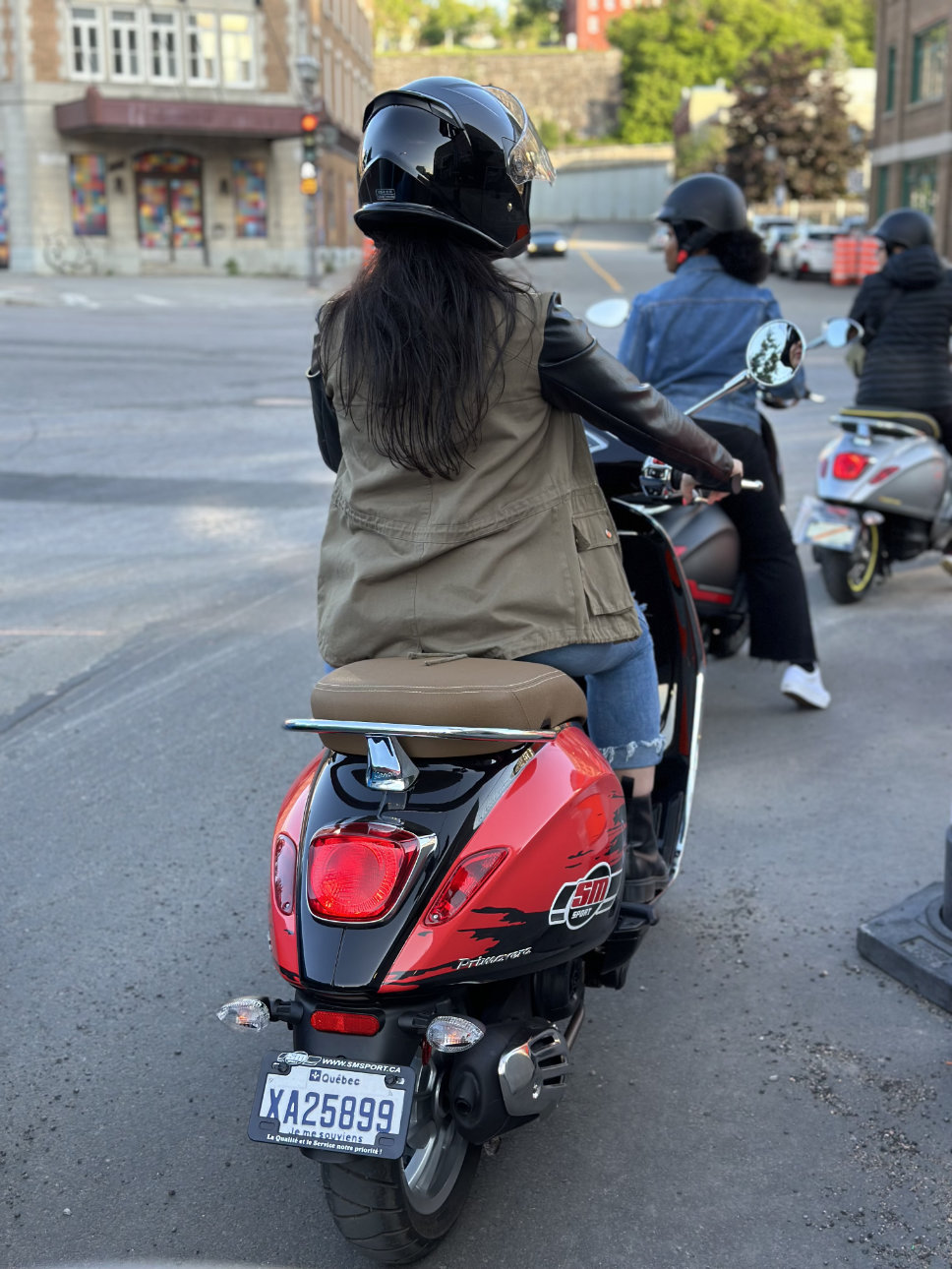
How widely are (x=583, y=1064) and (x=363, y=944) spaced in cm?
105

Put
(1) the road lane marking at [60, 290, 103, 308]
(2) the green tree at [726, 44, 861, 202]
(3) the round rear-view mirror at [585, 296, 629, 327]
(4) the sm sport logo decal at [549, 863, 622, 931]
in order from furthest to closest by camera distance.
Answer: (2) the green tree at [726, 44, 861, 202]
(1) the road lane marking at [60, 290, 103, 308]
(3) the round rear-view mirror at [585, 296, 629, 327]
(4) the sm sport logo decal at [549, 863, 622, 931]

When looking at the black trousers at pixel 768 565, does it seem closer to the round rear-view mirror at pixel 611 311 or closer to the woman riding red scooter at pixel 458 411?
the round rear-view mirror at pixel 611 311

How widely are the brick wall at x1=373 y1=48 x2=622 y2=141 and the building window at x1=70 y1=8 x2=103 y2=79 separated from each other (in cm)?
6372

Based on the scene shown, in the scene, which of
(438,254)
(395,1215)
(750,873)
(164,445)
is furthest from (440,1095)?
(164,445)

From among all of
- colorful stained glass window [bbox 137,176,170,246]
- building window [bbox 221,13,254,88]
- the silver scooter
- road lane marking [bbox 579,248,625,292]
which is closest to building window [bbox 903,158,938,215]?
road lane marking [bbox 579,248,625,292]

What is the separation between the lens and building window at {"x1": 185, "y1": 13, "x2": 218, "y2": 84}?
133 feet

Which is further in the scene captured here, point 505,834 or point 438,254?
point 438,254

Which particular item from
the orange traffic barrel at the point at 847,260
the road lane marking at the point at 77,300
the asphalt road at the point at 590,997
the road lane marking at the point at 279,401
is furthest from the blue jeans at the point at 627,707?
the orange traffic barrel at the point at 847,260

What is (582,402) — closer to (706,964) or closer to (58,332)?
(706,964)

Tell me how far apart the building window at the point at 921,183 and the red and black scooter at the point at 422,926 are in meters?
38.9

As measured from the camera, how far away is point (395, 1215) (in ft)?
7.22

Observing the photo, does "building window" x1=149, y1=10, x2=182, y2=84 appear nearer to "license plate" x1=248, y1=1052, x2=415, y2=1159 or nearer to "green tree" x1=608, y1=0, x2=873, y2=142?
"license plate" x1=248, y1=1052, x2=415, y2=1159

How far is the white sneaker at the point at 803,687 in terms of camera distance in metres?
5.29

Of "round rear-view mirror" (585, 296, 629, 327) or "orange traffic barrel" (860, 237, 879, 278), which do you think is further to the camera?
"orange traffic barrel" (860, 237, 879, 278)
